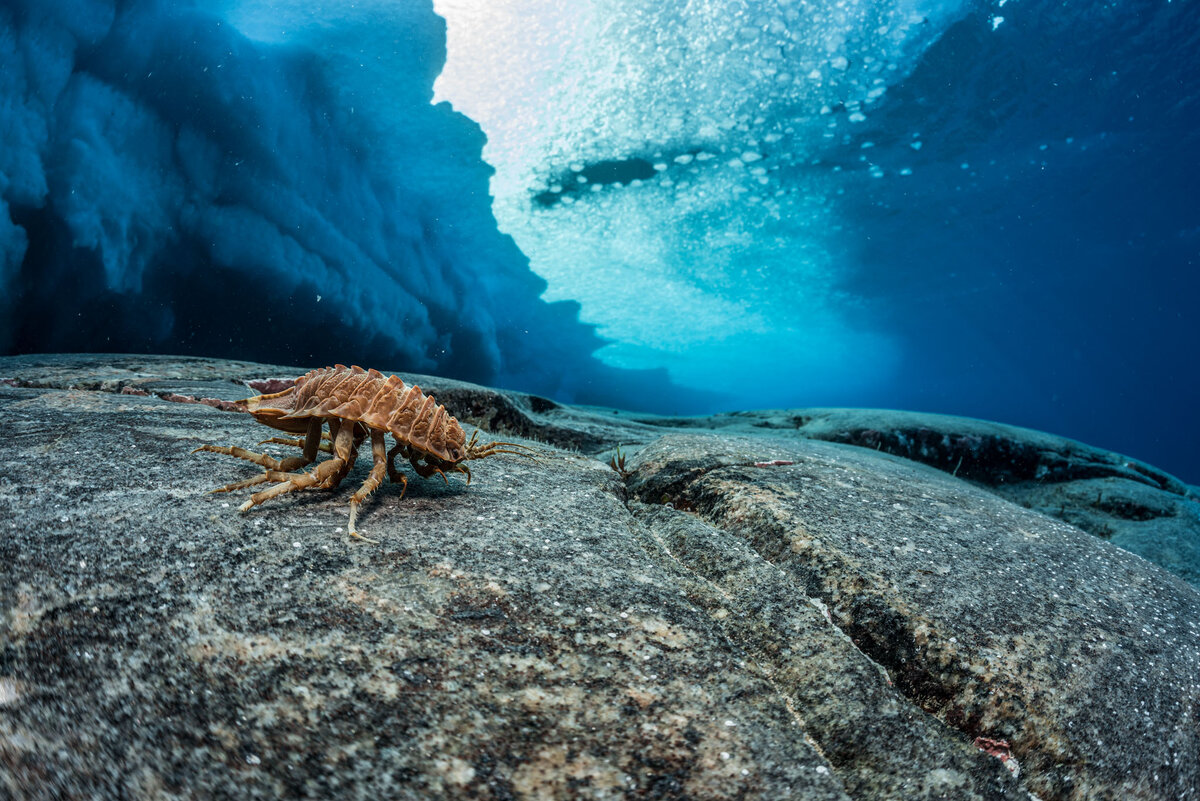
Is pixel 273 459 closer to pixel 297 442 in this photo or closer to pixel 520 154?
pixel 297 442

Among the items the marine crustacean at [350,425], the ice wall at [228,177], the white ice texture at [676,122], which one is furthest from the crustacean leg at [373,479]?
the white ice texture at [676,122]

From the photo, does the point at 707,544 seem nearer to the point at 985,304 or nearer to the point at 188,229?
the point at 188,229

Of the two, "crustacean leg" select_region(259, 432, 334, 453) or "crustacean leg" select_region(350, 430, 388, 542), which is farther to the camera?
"crustacean leg" select_region(259, 432, 334, 453)

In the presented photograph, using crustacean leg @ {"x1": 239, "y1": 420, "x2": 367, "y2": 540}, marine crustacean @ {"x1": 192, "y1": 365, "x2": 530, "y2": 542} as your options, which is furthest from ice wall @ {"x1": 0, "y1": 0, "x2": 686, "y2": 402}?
crustacean leg @ {"x1": 239, "y1": 420, "x2": 367, "y2": 540}

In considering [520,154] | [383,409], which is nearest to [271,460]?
[383,409]

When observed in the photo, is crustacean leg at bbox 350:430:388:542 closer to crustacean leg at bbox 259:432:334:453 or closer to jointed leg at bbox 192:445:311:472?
crustacean leg at bbox 259:432:334:453

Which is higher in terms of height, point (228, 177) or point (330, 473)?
point (228, 177)

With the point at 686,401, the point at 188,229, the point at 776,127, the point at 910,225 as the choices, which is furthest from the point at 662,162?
the point at 686,401
